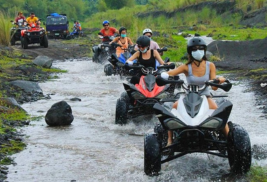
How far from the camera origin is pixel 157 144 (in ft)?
21.7

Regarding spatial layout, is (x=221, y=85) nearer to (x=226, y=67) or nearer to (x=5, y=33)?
(x=226, y=67)

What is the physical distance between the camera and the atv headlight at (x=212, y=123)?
6344 mm

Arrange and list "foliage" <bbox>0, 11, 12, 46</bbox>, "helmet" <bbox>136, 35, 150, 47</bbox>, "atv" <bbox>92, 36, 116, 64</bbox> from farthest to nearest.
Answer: "foliage" <bbox>0, 11, 12, 46</bbox> < "atv" <bbox>92, 36, 116, 64</bbox> < "helmet" <bbox>136, 35, 150, 47</bbox>

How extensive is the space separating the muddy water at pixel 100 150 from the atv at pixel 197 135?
310 millimetres

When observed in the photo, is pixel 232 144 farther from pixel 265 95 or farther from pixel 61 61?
pixel 61 61

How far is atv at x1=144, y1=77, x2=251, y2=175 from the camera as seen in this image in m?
6.39

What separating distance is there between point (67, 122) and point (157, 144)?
4.00m

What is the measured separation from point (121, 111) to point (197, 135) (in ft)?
12.4

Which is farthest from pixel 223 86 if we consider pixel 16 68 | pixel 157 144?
pixel 16 68

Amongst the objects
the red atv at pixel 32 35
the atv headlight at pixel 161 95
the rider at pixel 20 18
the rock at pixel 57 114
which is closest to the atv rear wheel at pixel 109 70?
the rock at pixel 57 114

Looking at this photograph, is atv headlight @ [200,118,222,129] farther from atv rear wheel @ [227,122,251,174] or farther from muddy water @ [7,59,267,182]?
muddy water @ [7,59,267,182]

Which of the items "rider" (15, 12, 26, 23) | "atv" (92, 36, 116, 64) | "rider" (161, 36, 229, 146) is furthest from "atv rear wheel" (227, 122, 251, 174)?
"rider" (15, 12, 26, 23)

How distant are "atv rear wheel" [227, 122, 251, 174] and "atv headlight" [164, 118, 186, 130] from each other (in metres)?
0.66

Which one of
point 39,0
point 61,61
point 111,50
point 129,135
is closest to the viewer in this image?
point 129,135
